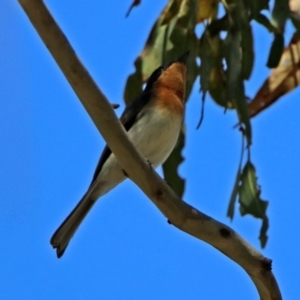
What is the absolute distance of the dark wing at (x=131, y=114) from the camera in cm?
216

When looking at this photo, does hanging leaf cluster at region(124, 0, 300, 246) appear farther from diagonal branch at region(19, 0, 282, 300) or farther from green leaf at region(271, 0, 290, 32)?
diagonal branch at region(19, 0, 282, 300)

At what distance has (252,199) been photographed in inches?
83.7

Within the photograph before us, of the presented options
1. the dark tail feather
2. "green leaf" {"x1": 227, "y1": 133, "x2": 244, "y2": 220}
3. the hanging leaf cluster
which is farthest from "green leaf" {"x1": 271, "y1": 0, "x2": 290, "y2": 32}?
the dark tail feather

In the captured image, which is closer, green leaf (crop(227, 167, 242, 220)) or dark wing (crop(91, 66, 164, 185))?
green leaf (crop(227, 167, 242, 220))

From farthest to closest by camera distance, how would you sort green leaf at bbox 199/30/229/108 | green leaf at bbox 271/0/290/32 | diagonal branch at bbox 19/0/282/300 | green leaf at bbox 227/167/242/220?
green leaf at bbox 199/30/229/108
green leaf at bbox 271/0/290/32
green leaf at bbox 227/167/242/220
diagonal branch at bbox 19/0/282/300

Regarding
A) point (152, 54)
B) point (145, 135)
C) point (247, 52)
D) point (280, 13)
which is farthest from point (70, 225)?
point (280, 13)

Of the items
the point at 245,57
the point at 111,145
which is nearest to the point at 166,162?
the point at 245,57

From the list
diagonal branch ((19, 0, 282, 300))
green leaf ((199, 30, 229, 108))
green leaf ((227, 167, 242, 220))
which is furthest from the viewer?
green leaf ((199, 30, 229, 108))

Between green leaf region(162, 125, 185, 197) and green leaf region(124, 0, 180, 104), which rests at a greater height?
green leaf region(124, 0, 180, 104)

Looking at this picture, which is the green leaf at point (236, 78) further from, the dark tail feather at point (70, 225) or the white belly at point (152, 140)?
the dark tail feather at point (70, 225)

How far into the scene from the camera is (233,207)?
208 cm

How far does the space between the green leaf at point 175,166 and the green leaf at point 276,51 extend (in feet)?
0.95

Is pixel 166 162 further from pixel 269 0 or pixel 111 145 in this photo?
pixel 111 145

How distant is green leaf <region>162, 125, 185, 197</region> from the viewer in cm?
216
